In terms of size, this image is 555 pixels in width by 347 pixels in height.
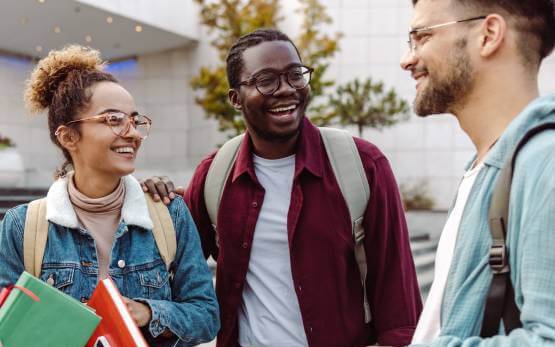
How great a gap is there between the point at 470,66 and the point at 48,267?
155 cm

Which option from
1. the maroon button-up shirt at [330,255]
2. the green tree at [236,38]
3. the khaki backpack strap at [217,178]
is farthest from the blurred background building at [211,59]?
the maroon button-up shirt at [330,255]

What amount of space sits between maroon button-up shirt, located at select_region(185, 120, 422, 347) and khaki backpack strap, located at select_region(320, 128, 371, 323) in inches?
1.1

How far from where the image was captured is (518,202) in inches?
47.4

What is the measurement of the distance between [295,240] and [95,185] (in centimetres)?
80

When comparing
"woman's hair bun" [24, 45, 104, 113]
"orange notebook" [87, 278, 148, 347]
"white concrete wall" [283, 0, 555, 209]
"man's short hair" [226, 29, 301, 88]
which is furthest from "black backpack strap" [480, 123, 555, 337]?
"white concrete wall" [283, 0, 555, 209]

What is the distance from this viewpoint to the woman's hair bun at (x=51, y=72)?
7.76ft

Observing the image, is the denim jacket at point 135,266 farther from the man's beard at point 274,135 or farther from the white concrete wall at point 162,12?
the white concrete wall at point 162,12

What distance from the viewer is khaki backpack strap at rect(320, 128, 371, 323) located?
7.94 feet

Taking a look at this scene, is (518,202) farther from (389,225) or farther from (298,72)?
(298,72)

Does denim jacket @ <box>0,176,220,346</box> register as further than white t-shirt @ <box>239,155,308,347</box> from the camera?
No

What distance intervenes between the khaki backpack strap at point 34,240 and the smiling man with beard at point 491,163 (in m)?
1.33

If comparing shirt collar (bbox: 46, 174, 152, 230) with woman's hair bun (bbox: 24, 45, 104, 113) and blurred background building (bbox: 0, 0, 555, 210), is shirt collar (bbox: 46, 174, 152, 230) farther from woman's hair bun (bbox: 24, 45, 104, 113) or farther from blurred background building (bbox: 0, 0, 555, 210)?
blurred background building (bbox: 0, 0, 555, 210)

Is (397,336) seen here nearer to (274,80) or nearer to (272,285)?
(272,285)

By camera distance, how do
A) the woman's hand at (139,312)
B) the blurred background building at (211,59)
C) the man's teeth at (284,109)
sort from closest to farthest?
the woman's hand at (139,312) < the man's teeth at (284,109) < the blurred background building at (211,59)
